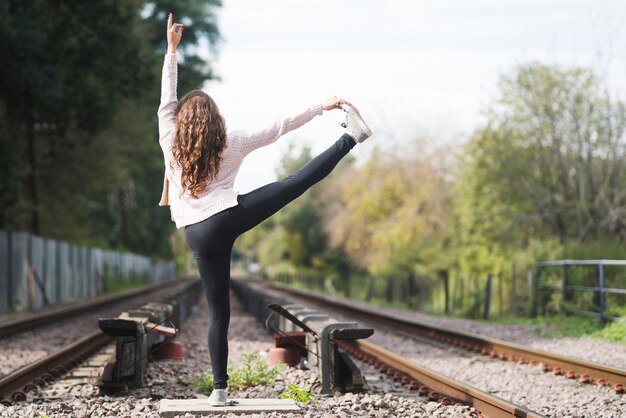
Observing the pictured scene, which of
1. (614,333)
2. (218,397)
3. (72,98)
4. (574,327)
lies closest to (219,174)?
(218,397)

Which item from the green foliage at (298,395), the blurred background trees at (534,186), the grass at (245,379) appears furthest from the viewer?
the blurred background trees at (534,186)

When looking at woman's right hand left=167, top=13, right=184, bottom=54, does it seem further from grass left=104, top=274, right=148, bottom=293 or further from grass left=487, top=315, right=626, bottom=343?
grass left=104, top=274, right=148, bottom=293

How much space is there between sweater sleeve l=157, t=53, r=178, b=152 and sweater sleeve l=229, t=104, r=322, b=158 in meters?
0.43

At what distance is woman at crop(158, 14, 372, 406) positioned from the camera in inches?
188

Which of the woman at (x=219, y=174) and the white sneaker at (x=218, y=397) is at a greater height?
the woman at (x=219, y=174)

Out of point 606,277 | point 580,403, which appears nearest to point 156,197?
point 606,277

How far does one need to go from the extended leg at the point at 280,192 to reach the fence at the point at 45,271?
19187mm

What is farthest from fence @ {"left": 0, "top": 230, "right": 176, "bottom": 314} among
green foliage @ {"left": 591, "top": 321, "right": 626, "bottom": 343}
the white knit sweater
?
the white knit sweater

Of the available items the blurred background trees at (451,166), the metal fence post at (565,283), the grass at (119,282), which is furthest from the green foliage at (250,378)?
the grass at (119,282)

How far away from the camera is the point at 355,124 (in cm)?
480

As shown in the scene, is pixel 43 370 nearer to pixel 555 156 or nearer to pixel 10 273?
pixel 10 273

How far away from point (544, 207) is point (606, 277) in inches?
427

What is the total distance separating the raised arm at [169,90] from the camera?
16.6ft

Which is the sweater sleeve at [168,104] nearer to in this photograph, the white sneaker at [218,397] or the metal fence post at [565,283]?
the white sneaker at [218,397]
